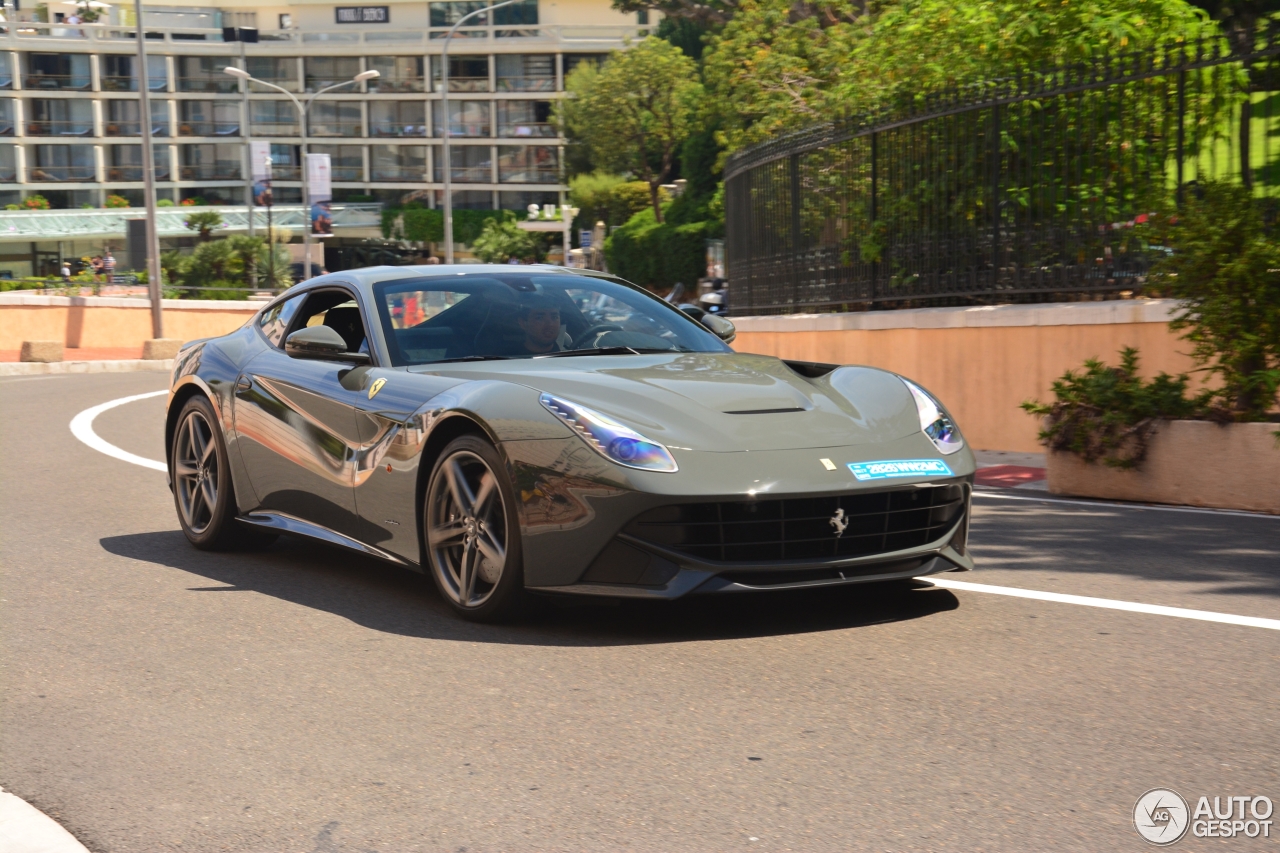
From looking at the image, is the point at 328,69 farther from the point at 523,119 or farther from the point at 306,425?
the point at 306,425

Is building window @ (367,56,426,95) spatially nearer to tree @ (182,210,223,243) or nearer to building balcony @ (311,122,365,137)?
building balcony @ (311,122,365,137)

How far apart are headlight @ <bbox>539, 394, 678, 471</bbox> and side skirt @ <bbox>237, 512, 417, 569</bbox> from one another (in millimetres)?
1029

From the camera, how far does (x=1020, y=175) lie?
11961mm

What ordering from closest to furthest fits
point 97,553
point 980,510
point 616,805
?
1. point 616,805
2. point 97,553
3. point 980,510

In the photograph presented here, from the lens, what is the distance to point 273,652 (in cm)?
541

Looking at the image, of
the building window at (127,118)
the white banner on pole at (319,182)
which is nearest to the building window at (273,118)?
the building window at (127,118)

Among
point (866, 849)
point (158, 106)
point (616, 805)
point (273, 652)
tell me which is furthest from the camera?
point (158, 106)

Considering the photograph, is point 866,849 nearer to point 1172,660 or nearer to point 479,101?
point 1172,660

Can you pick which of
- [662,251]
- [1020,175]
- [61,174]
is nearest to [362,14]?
[61,174]

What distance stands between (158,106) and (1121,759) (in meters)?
92.9

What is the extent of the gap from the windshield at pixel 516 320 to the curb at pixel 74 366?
23.3 meters

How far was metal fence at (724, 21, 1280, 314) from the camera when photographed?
33.5 ft

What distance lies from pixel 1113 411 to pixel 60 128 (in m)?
88.0

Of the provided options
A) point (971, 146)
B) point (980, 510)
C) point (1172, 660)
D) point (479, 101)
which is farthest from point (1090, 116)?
point (479, 101)
